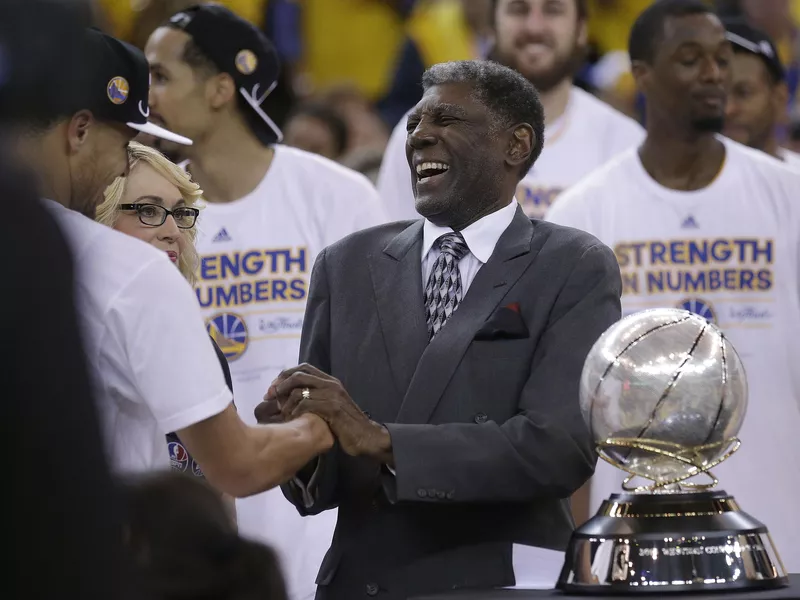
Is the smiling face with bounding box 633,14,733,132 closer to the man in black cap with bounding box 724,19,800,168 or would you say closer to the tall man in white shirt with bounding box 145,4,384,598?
the tall man in white shirt with bounding box 145,4,384,598

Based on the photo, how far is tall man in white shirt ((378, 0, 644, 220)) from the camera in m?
7.25

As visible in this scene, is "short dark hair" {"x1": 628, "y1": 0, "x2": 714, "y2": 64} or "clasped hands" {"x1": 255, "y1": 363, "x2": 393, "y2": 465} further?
"short dark hair" {"x1": 628, "y1": 0, "x2": 714, "y2": 64}

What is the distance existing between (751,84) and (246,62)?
2989 millimetres

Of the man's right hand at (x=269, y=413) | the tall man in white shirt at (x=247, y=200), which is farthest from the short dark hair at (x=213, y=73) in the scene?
the man's right hand at (x=269, y=413)

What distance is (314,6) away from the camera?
10.9 m

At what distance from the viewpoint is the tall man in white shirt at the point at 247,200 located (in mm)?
6070

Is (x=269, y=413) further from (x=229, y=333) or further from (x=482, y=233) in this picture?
(x=229, y=333)

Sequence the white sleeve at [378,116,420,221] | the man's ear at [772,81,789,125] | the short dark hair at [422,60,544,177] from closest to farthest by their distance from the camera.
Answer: the short dark hair at [422,60,544,177], the white sleeve at [378,116,420,221], the man's ear at [772,81,789,125]

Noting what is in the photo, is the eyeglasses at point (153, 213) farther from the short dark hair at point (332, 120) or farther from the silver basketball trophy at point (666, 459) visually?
the short dark hair at point (332, 120)

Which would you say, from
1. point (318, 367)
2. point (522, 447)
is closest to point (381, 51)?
point (318, 367)

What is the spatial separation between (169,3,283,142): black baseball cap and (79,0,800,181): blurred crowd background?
2.92 metres

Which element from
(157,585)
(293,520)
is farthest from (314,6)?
(157,585)

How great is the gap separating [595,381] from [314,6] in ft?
26.4

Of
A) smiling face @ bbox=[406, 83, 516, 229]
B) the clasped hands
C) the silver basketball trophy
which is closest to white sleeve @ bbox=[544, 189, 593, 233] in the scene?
smiling face @ bbox=[406, 83, 516, 229]
